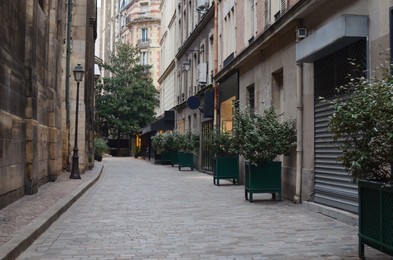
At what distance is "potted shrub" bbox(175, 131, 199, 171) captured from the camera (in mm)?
28219

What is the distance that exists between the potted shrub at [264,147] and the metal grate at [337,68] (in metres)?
1.41

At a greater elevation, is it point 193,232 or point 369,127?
point 369,127

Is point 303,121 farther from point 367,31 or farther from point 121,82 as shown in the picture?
point 121,82

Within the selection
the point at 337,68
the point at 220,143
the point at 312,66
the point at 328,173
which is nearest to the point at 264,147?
the point at 328,173

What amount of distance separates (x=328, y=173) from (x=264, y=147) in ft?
6.58

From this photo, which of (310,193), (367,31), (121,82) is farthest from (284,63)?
(121,82)

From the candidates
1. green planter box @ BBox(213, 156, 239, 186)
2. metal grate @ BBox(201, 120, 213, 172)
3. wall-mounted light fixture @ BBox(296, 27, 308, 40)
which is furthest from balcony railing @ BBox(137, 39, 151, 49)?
wall-mounted light fixture @ BBox(296, 27, 308, 40)

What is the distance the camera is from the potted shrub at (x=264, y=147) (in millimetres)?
12195

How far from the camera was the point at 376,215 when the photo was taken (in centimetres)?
571

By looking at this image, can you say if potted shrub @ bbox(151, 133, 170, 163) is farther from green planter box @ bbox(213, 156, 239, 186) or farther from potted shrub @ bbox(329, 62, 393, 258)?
potted shrub @ bbox(329, 62, 393, 258)

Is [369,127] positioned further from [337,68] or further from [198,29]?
[198,29]

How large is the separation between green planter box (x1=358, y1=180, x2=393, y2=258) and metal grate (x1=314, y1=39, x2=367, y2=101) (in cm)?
367

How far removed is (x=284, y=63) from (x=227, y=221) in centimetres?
554

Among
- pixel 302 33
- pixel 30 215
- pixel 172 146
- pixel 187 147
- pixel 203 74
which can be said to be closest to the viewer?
pixel 30 215
